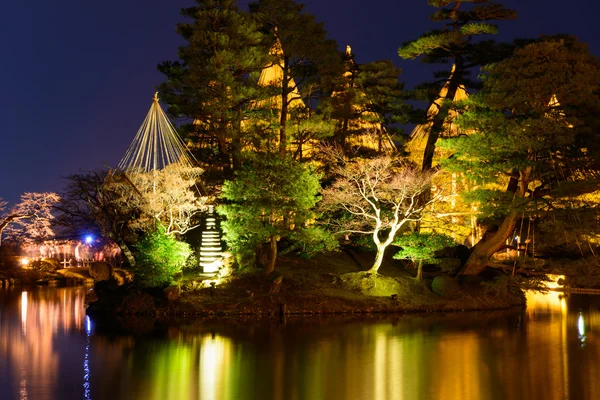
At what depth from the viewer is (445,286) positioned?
20.8 m

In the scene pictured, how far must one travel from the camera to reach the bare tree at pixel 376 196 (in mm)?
20461

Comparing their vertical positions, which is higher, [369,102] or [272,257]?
[369,102]

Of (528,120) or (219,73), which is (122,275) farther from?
(528,120)

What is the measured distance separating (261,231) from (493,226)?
8006mm

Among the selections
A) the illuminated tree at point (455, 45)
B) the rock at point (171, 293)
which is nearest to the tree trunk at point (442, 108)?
the illuminated tree at point (455, 45)

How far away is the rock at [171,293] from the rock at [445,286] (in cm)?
805

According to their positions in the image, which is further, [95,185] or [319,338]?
[95,185]

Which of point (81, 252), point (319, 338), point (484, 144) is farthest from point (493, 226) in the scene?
point (81, 252)

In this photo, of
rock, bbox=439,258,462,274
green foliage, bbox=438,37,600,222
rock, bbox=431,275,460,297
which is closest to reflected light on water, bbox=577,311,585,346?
green foliage, bbox=438,37,600,222

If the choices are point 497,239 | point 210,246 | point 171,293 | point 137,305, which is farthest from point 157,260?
point 497,239

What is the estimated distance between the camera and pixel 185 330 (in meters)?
15.8

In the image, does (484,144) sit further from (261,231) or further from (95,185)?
(95,185)

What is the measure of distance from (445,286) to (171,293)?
27.9 feet

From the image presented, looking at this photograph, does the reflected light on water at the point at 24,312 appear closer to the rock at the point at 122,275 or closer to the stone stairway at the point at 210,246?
the rock at the point at 122,275
